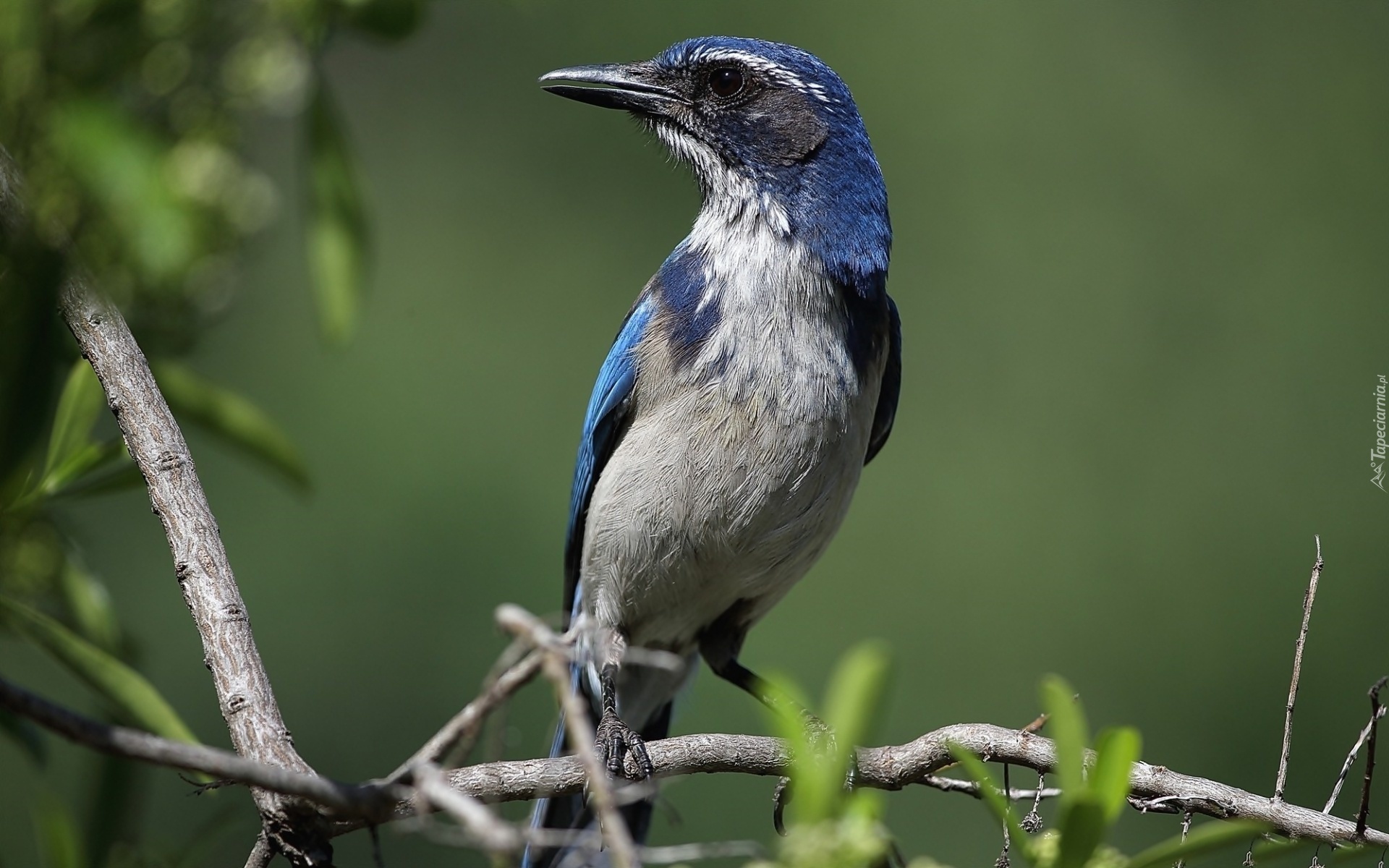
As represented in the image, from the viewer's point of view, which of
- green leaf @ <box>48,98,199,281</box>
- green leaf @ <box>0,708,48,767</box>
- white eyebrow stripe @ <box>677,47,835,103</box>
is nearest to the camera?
green leaf @ <box>48,98,199,281</box>

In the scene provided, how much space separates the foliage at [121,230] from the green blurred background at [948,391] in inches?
172

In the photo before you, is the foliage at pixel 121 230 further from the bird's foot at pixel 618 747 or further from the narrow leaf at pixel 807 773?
the bird's foot at pixel 618 747

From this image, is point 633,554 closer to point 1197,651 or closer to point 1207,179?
point 1197,651

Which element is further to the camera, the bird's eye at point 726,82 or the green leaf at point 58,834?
the bird's eye at point 726,82

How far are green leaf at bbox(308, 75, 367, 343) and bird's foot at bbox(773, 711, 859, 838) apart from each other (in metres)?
1.24

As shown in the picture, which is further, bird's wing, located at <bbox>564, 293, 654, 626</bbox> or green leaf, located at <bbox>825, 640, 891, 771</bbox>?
bird's wing, located at <bbox>564, 293, 654, 626</bbox>

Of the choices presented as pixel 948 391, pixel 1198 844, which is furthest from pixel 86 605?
pixel 948 391

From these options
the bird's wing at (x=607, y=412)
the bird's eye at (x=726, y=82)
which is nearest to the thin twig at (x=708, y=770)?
the bird's wing at (x=607, y=412)

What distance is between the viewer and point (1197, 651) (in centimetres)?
853

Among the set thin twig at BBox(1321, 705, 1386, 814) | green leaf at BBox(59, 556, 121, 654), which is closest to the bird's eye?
green leaf at BBox(59, 556, 121, 654)

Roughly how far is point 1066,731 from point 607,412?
2.63m

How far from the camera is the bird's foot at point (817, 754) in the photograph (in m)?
1.59

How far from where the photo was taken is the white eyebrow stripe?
4.33m

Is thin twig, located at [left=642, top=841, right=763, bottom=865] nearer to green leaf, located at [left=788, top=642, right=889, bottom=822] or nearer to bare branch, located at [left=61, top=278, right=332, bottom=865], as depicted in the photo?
green leaf, located at [left=788, top=642, right=889, bottom=822]
